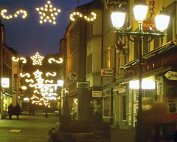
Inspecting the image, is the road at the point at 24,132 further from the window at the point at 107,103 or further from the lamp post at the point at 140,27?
the lamp post at the point at 140,27

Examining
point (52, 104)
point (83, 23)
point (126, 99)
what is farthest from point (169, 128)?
point (52, 104)

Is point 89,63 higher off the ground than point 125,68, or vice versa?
point 89,63

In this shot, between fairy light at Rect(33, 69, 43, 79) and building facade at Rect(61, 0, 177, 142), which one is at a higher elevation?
fairy light at Rect(33, 69, 43, 79)

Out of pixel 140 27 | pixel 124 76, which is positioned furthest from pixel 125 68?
pixel 140 27

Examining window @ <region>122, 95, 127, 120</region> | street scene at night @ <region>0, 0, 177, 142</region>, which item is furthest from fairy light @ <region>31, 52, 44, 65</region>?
window @ <region>122, 95, 127, 120</region>

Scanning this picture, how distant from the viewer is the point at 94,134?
20.5m

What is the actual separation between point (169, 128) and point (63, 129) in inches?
173

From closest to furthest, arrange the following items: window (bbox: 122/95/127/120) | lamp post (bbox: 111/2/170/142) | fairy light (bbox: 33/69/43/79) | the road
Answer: lamp post (bbox: 111/2/170/142) → the road → window (bbox: 122/95/127/120) → fairy light (bbox: 33/69/43/79)

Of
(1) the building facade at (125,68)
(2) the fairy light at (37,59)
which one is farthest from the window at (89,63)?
(2) the fairy light at (37,59)

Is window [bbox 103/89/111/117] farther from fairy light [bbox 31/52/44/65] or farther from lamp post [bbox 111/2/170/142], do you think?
lamp post [bbox 111/2/170/142]

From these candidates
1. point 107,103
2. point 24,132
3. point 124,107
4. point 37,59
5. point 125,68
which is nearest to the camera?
point 24,132

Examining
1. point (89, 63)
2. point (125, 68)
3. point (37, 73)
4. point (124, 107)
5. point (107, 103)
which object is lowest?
point (124, 107)

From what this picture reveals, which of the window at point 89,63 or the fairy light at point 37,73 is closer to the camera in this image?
the window at point 89,63

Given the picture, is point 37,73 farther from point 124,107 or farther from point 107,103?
point 124,107
